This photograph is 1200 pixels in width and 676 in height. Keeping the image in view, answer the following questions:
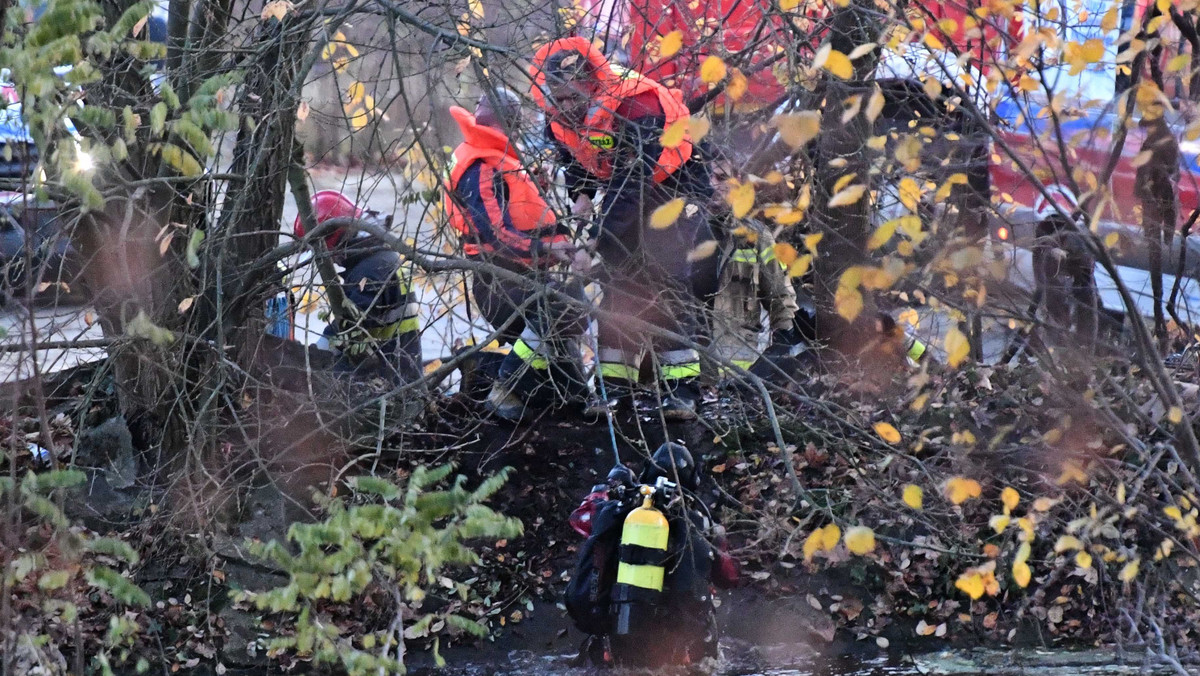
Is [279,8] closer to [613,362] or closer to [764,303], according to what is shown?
[613,362]

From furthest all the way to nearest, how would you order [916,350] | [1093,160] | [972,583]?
[916,350] < [1093,160] < [972,583]

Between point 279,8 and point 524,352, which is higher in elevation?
point 279,8

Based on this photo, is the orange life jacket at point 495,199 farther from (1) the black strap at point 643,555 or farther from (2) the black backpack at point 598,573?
(1) the black strap at point 643,555

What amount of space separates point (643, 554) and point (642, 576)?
9cm

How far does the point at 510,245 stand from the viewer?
5.06 m

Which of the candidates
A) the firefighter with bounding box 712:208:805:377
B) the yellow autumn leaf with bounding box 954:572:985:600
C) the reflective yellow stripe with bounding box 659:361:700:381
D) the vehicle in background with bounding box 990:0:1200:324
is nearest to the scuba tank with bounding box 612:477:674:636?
the yellow autumn leaf with bounding box 954:572:985:600

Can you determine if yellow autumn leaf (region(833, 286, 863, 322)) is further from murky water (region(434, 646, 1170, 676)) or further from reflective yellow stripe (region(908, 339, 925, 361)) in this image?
reflective yellow stripe (region(908, 339, 925, 361))

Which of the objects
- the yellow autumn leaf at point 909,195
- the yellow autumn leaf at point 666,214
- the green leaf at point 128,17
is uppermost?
the green leaf at point 128,17

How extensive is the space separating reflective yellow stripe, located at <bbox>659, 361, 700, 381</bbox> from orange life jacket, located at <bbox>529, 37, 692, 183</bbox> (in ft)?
3.97

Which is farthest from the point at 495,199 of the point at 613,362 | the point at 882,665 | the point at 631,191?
the point at 882,665

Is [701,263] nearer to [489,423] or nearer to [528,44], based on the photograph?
[489,423]

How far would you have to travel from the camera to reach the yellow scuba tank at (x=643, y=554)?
4273mm

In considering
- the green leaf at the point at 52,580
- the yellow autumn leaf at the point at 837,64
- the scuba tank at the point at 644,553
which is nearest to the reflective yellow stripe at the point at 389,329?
the scuba tank at the point at 644,553

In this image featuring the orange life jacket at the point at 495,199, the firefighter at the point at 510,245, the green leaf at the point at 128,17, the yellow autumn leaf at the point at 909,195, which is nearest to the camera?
the green leaf at the point at 128,17
